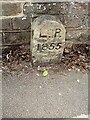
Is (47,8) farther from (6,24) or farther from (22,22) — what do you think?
(6,24)

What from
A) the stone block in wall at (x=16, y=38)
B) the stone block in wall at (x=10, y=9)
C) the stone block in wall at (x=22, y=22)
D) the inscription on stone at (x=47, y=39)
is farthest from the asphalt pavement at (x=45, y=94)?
the stone block in wall at (x=10, y=9)

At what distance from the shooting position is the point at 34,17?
3.65 m

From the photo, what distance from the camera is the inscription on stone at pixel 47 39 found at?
343cm

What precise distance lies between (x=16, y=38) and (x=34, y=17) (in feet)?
1.03

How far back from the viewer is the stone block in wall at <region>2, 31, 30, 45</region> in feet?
12.2

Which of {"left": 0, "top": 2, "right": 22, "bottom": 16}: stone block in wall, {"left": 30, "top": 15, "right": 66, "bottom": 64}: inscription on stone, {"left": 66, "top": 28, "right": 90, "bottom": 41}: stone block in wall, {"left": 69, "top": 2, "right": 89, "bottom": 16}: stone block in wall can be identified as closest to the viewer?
{"left": 30, "top": 15, "right": 66, "bottom": 64}: inscription on stone

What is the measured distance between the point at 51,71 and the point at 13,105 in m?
0.67

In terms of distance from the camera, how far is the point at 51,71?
3617 millimetres

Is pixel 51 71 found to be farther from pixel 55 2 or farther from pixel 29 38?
pixel 55 2

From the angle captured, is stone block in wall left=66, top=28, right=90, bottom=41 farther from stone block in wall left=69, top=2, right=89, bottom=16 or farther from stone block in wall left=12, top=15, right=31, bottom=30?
stone block in wall left=12, top=15, right=31, bottom=30

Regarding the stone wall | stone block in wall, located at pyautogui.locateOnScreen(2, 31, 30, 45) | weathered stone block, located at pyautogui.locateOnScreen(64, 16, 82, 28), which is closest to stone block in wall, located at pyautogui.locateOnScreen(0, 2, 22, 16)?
the stone wall

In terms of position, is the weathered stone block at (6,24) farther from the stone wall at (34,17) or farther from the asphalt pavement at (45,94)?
the asphalt pavement at (45,94)

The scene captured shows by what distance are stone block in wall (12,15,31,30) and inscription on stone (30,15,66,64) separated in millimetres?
166

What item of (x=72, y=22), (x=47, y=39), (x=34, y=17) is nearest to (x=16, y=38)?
(x=34, y=17)
